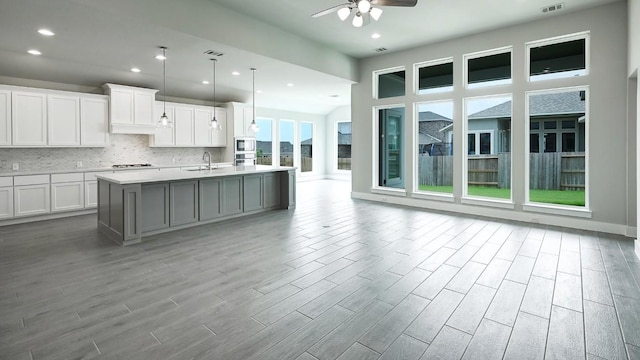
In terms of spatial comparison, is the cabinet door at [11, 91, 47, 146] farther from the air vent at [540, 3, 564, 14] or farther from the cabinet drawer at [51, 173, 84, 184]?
the air vent at [540, 3, 564, 14]

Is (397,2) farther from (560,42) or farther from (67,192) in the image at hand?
(67,192)

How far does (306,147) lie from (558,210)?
8973 millimetres

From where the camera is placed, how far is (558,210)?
5.49 meters

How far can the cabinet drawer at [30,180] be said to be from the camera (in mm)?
5680

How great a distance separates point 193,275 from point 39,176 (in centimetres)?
459

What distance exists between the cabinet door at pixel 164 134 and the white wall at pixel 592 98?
5767 millimetres

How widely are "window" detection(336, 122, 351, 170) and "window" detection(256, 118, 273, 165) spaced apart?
9.46ft

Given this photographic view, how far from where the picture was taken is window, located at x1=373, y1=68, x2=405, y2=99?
305 inches

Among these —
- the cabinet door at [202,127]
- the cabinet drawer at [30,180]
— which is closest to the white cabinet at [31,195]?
the cabinet drawer at [30,180]

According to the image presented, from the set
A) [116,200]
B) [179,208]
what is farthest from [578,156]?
[116,200]

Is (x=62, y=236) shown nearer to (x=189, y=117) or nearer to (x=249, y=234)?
(x=249, y=234)

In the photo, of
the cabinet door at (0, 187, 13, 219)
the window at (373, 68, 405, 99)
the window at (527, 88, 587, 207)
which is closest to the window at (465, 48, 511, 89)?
the window at (527, 88, 587, 207)

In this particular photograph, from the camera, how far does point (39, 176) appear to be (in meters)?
5.91

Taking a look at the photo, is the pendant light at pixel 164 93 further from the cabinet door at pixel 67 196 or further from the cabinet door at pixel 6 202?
the cabinet door at pixel 6 202
